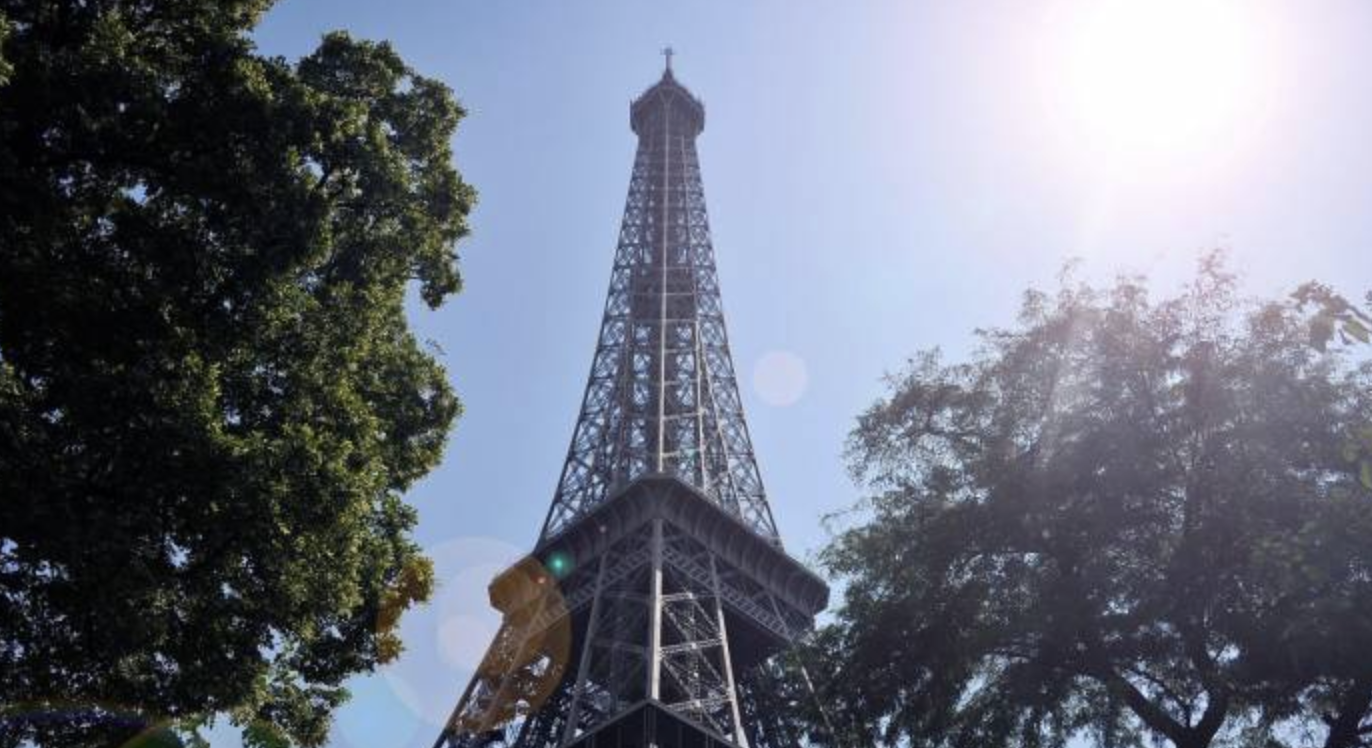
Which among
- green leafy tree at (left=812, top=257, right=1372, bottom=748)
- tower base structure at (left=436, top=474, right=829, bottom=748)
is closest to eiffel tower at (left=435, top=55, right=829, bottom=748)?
tower base structure at (left=436, top=474, right=829, bottom=748)

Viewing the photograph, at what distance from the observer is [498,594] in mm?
56125

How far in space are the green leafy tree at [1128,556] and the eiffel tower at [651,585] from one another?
81.3 feet

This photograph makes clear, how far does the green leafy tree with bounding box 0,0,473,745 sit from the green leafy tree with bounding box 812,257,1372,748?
652 centimetres

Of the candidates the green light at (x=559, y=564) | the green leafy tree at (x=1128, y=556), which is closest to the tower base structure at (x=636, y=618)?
the green light at (x=559, y=564)

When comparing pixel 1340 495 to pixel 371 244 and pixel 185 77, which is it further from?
pixel 185 77

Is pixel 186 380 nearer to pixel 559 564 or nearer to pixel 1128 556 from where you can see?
pixel 1128 556

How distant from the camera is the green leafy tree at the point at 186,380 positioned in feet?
44.0

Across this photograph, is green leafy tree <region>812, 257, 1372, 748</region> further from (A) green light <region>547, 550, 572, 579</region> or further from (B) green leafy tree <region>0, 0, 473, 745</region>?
(A) green light <region>547, 550, 572, 579</region>

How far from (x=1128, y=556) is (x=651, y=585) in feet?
118

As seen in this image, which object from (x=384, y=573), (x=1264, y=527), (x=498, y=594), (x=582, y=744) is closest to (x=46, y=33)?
(x=384, y=573)

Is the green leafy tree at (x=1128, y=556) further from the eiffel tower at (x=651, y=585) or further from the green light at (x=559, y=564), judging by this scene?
the green light at (x=559, y=564)

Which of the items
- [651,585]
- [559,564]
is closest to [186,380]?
[651,585]

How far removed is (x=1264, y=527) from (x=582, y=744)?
30033 millimetres

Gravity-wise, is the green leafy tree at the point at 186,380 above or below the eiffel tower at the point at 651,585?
below
